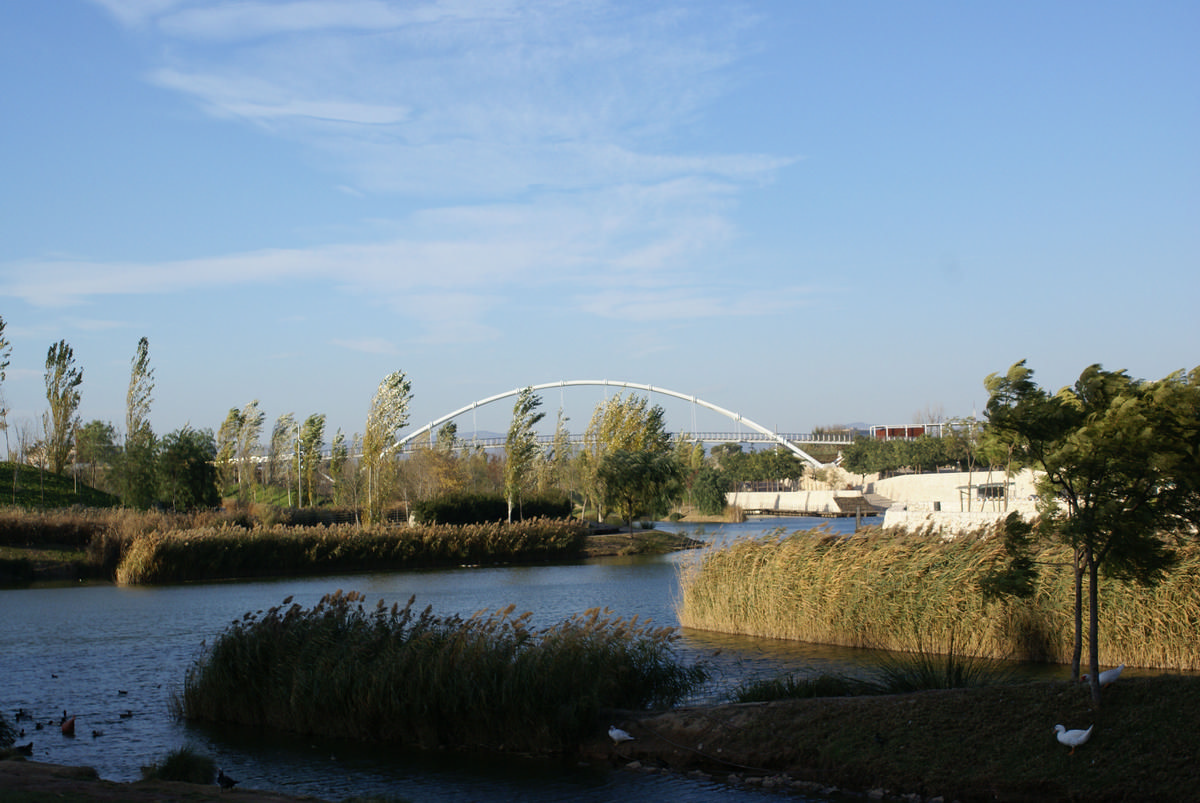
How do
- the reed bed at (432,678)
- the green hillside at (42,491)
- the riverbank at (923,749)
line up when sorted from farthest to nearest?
the green hillside at (42,491)
the reed bed at (432,678)
the riverbank at (923,749)

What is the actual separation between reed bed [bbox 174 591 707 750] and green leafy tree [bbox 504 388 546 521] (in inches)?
1471

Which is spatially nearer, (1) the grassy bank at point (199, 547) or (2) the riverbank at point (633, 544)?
(1) the grassy bank at point (199, 547)

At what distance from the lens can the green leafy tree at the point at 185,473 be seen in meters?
48.0

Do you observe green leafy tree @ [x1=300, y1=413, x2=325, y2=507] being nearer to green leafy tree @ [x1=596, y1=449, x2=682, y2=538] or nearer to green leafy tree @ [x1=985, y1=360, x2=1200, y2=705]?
green leafy tree @ [x1=596, y1=449, x2=682, y2=538]

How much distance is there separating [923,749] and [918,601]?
7.06 metres

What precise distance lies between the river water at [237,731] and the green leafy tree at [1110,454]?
3954 mm

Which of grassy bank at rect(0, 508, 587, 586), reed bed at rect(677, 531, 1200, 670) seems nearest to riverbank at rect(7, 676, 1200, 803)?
reed bed at rect(677, 531, 1200, 670)

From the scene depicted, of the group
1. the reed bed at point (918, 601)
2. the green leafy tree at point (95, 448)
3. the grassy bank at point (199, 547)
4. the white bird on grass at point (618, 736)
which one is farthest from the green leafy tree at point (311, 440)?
the white bird on grass at point (618, 736)

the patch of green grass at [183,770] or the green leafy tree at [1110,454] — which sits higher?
the green leafy tree at [1110,454]

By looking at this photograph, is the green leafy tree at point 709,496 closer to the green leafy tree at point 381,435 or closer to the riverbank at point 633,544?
the riverbank at point 633,544

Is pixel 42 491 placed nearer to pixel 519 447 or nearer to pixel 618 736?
pixel 519 447

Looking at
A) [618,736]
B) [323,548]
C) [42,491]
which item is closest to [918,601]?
[618,736]

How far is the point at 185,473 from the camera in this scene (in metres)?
48.5

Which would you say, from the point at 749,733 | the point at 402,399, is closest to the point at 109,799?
the point at 749,733
